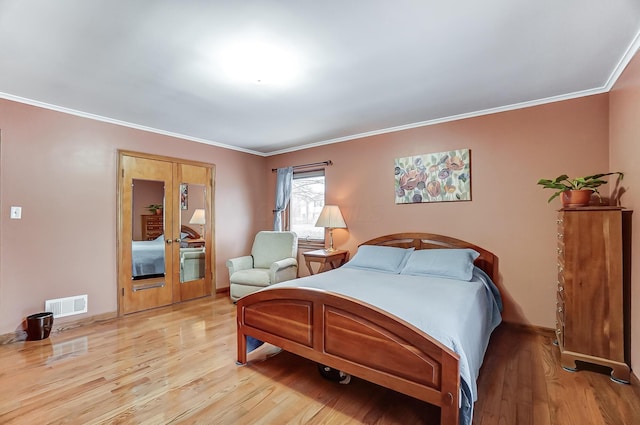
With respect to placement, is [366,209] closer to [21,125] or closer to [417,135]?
[417,135]

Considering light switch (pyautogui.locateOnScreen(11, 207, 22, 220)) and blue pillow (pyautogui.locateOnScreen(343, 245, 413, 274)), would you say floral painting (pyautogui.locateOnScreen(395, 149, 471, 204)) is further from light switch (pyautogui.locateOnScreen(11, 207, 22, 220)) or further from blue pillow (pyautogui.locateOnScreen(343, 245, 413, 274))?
light switch (pyautogui.locateOnScreen(11, 207, 22, 220))

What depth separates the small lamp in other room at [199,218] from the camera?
452 cm

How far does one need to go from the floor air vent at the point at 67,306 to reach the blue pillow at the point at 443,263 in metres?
3.59

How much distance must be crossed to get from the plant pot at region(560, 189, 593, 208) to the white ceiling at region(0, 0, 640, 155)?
987 millimetres

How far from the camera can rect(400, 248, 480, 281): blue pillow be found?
117 inches

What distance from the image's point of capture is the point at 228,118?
11.9 feet

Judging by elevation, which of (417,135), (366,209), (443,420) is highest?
(417,135)

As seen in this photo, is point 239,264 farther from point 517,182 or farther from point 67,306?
point 517,182

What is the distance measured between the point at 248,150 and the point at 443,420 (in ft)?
15.3

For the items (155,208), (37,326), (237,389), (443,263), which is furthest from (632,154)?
(37,326)

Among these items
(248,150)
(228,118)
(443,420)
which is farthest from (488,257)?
(248,150)

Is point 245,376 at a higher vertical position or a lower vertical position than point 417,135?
lower

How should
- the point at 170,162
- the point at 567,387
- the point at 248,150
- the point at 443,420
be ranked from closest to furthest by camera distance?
the point at 443,420 < the point at 567,387 < the point at 170,162 < the point at 248,150

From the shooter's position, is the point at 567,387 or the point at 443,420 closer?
the point at 443,420
